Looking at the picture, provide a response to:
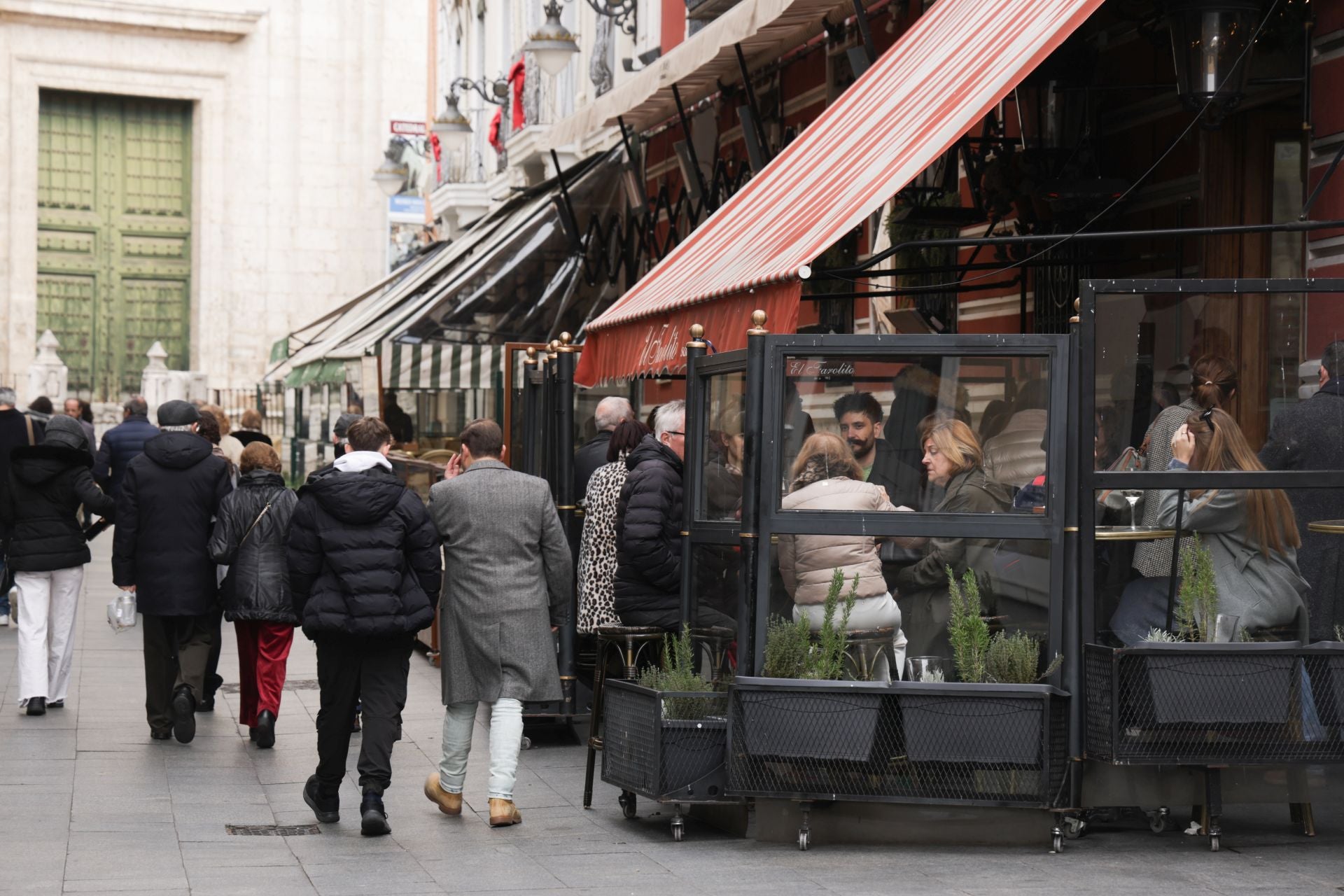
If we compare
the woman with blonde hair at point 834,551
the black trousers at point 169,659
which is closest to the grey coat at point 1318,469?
the woman with blonde hair at point 834,551

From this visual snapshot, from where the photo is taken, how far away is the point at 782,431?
7.35 metres

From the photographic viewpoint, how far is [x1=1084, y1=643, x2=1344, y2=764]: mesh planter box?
275 inches

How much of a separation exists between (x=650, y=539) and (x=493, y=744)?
131 cm

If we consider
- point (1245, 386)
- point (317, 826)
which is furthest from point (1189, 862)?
point (317, 826)

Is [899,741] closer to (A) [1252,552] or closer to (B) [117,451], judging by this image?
(A) [1252,552]

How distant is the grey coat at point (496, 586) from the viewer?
7852mm

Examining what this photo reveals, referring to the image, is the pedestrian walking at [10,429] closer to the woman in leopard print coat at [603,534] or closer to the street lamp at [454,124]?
the woman in leopard print coat at [603,534]

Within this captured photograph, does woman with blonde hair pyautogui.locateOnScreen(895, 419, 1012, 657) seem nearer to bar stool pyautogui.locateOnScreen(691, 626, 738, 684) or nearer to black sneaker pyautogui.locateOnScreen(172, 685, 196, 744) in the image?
bar stool pyautogui.locateOnScreen(691, 626, 738, 684)

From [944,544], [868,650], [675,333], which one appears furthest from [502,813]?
[675,333]

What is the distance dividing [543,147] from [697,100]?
5.36ft

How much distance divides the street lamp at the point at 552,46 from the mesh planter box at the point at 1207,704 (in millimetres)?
12139

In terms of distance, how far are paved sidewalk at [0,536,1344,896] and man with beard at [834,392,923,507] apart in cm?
140

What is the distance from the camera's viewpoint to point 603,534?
9445mm

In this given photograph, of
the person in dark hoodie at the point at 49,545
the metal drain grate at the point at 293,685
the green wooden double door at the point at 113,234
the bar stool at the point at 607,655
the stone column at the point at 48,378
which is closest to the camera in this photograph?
the bar stool at the point at 607,655
